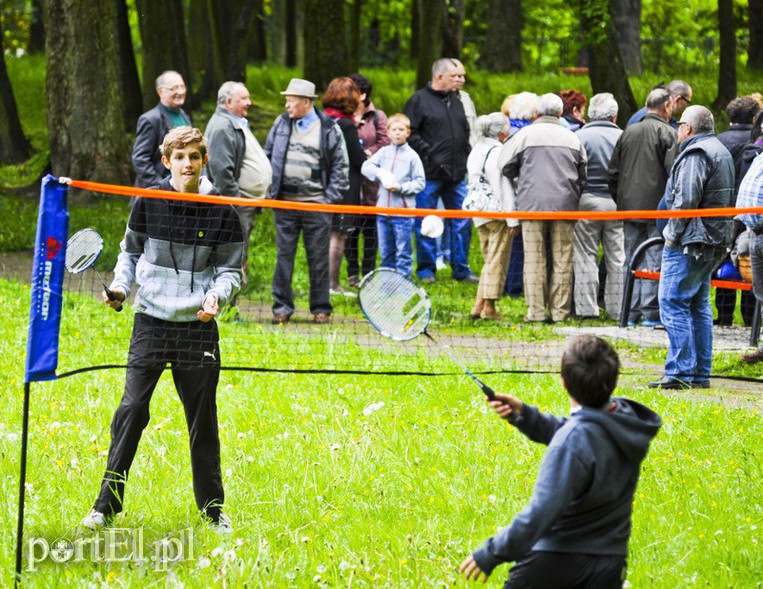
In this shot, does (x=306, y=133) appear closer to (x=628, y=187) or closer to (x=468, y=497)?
(x=628, y=187)

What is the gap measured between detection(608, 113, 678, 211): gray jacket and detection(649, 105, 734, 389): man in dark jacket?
2.23m

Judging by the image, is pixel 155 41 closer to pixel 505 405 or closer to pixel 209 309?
pixel 209 309

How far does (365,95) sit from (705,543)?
9209 millimetres

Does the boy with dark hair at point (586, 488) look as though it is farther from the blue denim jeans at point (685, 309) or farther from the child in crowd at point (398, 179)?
the child in crowd at point (398, 179)

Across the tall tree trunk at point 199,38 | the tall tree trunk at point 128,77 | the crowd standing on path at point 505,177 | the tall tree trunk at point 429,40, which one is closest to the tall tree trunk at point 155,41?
the tall tree trunk at point 128,77

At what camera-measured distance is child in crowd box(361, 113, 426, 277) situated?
13.0 meters

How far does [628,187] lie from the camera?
1176cm

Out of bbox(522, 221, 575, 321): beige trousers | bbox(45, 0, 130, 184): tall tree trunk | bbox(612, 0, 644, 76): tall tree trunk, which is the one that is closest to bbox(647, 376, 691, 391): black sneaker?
bbox(522, 221, 575, 321): beige trousers

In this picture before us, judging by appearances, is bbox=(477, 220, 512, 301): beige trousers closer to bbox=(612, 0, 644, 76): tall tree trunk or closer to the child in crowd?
the child in crowd

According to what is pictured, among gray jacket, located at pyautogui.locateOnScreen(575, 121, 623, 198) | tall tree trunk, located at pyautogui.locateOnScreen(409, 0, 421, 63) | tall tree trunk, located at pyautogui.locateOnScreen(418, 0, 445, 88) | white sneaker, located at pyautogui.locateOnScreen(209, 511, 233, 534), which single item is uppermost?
tall tree trunk, located at pyautogui.locateOnScreen(409, 0, 421, 63)

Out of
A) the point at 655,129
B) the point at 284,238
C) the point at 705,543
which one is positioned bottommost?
the point at 705,543

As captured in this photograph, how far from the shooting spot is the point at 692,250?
9.04m

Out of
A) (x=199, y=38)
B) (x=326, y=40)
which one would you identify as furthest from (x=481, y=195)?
(x=199, y=38)

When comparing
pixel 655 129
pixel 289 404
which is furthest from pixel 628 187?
pixel 289 404
